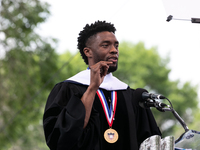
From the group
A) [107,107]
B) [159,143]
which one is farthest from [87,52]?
[159,143]

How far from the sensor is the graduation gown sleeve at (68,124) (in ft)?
10.8

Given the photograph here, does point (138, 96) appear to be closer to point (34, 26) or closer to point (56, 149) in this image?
point (56, 149)

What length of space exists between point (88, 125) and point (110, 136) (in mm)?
268

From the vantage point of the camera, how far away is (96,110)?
372 cm

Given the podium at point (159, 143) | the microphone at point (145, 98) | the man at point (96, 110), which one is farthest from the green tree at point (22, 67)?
the podium at point (159, 143)

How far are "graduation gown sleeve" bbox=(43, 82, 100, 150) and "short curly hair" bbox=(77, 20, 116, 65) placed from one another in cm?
72

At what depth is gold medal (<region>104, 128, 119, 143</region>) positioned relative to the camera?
363cm

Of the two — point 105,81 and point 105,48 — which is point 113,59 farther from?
point 105,81

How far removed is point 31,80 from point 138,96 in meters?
10.7

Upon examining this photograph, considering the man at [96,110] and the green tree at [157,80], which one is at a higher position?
the man at [96,110]

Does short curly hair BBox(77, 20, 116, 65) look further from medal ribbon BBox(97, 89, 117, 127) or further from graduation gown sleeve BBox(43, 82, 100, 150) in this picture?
graduation gown sleeve BBox(43, 82, 100, 150)

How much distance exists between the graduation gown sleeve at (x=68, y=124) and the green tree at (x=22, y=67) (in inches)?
392

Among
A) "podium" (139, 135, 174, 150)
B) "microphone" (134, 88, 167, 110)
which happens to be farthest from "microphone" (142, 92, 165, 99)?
"podium" (139, 135, 174, 150)

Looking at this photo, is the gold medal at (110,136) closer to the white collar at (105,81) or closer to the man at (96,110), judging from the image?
the man at (96,110)
